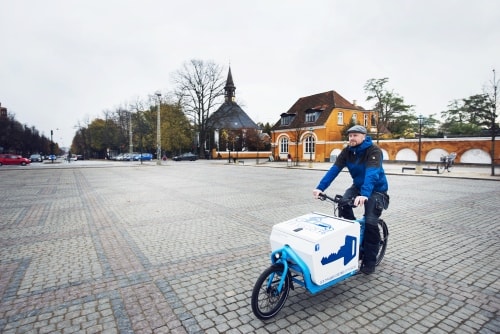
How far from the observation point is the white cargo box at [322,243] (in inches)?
114

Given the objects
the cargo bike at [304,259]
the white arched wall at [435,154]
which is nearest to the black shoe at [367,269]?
the cargo bike at [304,259]

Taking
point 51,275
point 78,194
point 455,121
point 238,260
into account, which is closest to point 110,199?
point 78,194

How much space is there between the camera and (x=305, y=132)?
44500mm

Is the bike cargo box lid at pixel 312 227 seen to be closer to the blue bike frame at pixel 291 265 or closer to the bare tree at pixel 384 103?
the blue bike frame at pixel 291 265

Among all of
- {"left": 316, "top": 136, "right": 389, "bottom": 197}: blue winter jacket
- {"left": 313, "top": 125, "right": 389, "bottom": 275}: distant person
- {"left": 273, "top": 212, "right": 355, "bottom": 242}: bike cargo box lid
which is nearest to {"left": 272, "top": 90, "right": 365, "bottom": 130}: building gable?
{"left": 316, "top": 136, "right": 389, "bottom": 197}: blue winter jacket

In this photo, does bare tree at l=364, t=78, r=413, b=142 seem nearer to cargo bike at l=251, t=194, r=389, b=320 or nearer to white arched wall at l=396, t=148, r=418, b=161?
white arched wall at l=396, t=148, r=418, b=161

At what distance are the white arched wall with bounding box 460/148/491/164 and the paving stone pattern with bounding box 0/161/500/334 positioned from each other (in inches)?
1055

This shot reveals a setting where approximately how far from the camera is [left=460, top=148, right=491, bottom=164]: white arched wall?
2823 centimetres

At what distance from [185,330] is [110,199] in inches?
340

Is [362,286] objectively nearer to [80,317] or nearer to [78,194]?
[80,317]

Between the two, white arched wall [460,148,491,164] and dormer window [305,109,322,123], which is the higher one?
dormer window [305,109,322,123]

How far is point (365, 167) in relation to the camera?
3.74 metres

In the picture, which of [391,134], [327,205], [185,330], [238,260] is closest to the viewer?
[185,330]

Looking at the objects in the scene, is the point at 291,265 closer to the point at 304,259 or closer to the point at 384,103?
the point at 304,259
